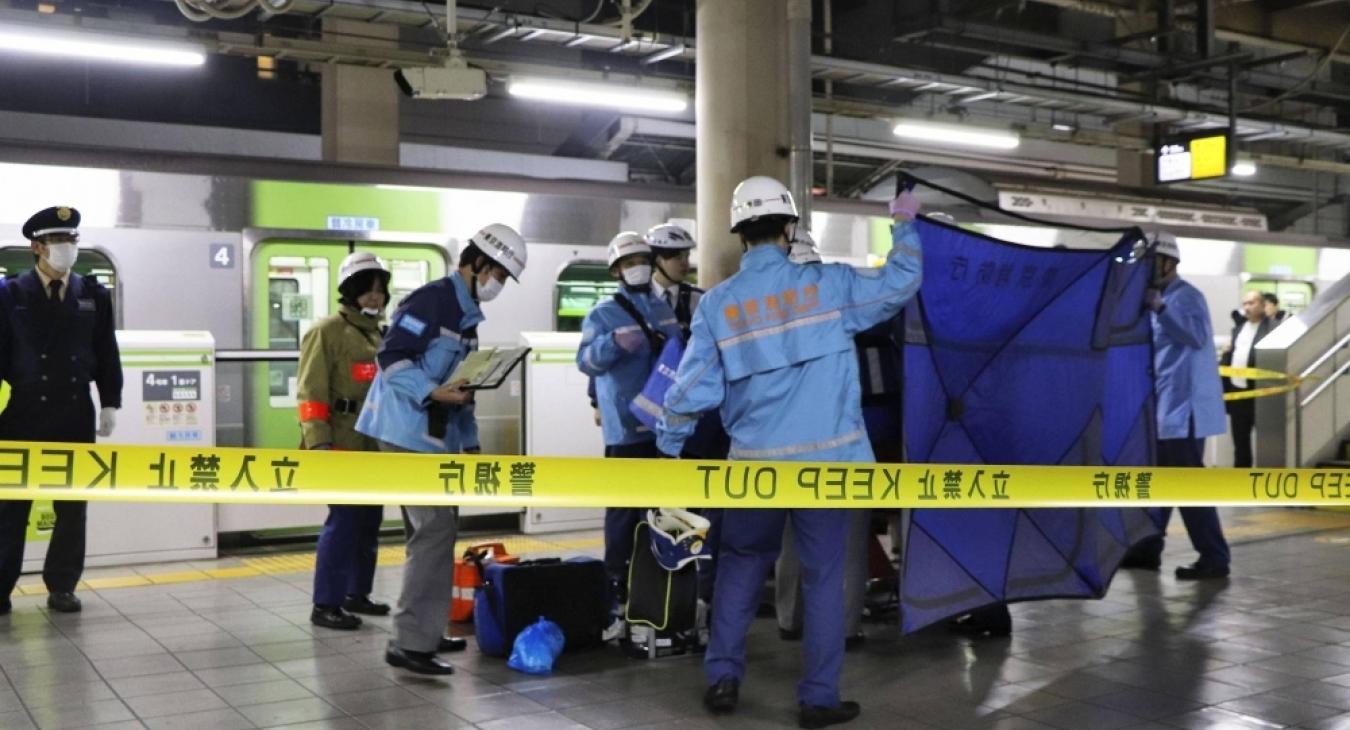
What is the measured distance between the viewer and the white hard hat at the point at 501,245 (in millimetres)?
5473

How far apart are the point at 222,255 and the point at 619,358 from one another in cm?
367

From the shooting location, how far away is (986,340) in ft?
18.0

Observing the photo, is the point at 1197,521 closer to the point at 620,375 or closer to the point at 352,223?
the point at 620,375

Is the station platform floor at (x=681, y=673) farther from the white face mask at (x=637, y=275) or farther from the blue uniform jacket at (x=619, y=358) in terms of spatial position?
the white face mask at (x=637, y=275)

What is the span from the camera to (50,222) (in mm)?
6457

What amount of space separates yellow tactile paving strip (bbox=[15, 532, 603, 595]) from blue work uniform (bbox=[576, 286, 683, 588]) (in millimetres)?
1763

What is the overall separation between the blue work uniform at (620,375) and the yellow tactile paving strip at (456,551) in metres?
1.98

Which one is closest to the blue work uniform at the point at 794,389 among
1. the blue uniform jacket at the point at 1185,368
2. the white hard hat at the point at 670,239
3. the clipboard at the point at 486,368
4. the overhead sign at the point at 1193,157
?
the clipboard at the point at 486,368

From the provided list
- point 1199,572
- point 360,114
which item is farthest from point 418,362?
point 360,114

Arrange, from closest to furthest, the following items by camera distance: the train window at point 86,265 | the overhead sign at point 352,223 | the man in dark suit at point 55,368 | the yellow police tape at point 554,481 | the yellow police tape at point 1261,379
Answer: the yellow police tape at point 554,481 < the man in dark suit at point 55,368 < the train window at point 86,265 < the overhead sign at point 352,223 < the yellow police tape at point 1261,379

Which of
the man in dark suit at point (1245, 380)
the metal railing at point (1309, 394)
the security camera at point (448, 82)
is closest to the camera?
the security camera at point (448, 82)

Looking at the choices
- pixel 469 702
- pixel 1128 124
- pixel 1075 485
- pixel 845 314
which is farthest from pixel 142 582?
pixel 1128 124

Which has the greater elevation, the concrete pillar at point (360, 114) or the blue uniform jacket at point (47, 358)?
the concrete pillar at point (360, 114)

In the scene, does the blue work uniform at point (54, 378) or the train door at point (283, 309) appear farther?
the train door at point (283, 309)
